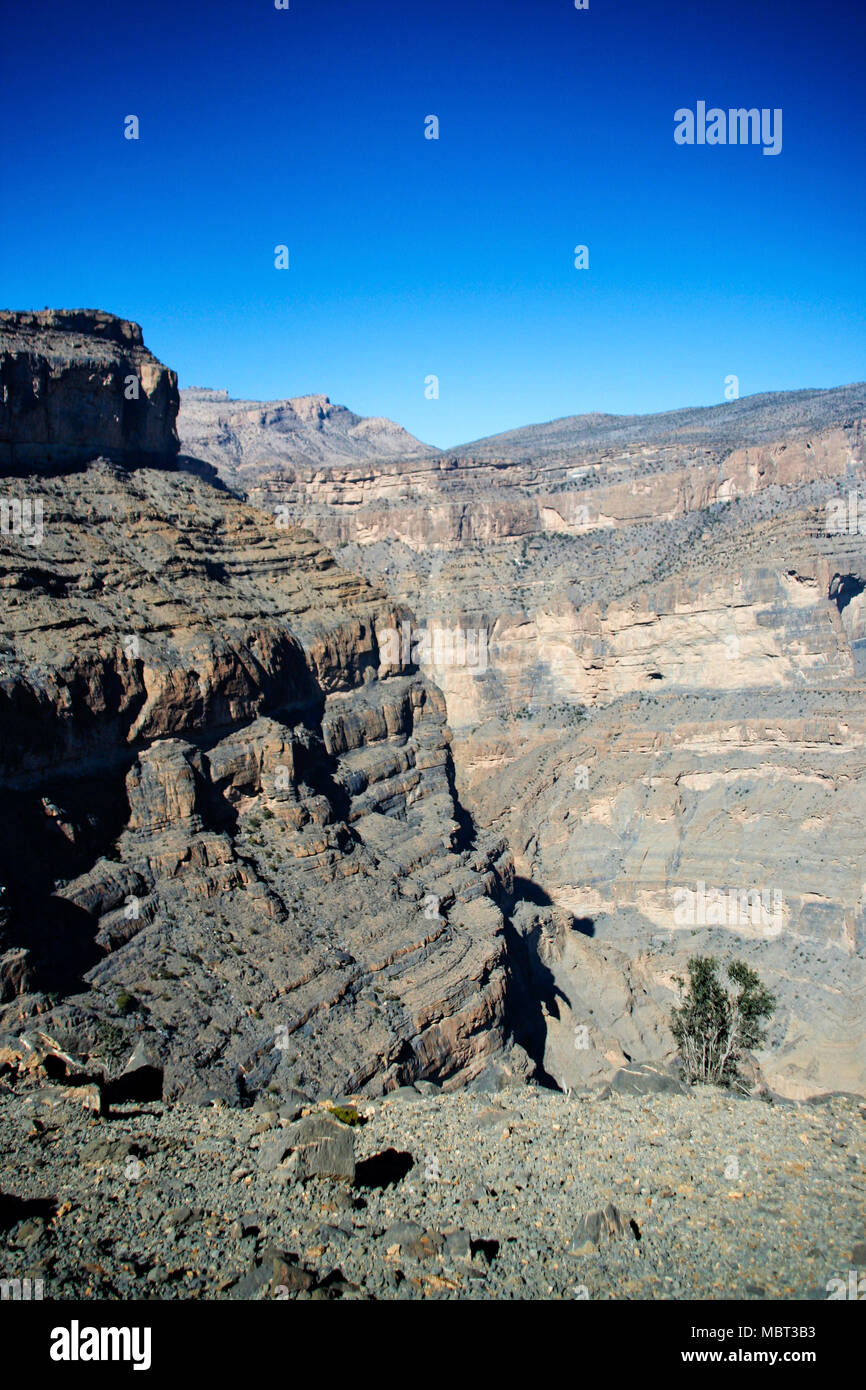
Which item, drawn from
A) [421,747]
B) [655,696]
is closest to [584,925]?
[421,747]

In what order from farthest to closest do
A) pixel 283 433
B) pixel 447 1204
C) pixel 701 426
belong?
pixel 283 433
pixel 701 426
pixel 447 1204

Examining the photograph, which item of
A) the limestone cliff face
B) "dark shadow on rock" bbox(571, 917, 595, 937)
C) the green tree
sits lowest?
"dark shadow on rock" bbox(571, 917, 595, 937)

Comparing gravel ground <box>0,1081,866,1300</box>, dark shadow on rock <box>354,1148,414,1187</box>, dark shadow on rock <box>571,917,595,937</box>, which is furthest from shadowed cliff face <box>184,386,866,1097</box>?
dark shadow on rock <box>354,1148,414,1187</box>

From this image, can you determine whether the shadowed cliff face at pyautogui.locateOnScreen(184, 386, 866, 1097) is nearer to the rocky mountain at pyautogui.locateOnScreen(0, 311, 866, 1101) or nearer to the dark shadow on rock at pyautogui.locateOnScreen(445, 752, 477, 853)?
the rocky mountain at pyautogui.locateOnScreen(0, 311, 866, 1101)

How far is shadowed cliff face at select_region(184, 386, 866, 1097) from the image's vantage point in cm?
4297

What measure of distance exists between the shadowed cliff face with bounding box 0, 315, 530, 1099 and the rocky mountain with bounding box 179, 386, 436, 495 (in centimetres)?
6112

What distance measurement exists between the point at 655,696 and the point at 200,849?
34177mm

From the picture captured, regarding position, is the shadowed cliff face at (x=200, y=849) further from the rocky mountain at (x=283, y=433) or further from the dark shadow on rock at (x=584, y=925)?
the rocky mountain at (x=283, y=433)

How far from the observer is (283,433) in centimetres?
12550

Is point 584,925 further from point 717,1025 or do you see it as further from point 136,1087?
point 136,1087

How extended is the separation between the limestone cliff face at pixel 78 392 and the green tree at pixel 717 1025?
1603 inches

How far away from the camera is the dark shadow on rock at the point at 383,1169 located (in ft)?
58.6
